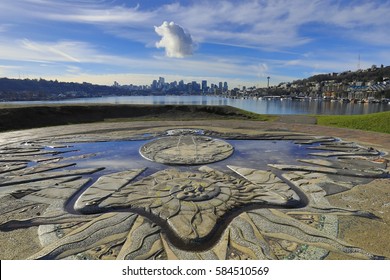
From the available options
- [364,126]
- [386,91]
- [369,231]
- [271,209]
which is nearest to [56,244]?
[271,209]

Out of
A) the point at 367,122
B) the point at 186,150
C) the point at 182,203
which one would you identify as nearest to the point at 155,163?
the point at 186,150

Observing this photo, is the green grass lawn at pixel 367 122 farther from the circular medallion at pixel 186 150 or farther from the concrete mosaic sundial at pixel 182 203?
the circular medallion at pixel 186 150

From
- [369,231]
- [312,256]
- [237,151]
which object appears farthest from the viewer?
[237,151]

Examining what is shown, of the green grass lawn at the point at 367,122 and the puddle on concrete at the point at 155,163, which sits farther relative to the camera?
the green grass lawn at the point at 367,122

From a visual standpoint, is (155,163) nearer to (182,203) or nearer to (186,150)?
(186,150)

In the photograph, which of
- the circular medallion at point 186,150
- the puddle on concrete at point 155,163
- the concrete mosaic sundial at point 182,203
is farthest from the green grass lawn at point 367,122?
the circular medallion at point 186,150
